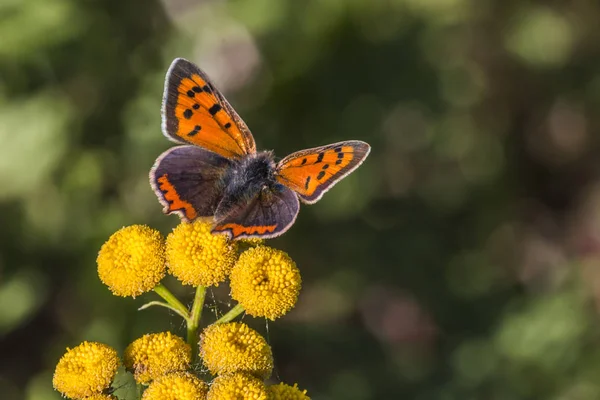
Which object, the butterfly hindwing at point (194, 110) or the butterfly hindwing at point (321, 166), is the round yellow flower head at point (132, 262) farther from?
the butterfly hindwing at point (321, 166)

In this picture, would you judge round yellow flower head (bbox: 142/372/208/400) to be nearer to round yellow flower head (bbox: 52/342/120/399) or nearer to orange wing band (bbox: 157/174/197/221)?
round yellow flower head (bbox: 52/342/120/399)

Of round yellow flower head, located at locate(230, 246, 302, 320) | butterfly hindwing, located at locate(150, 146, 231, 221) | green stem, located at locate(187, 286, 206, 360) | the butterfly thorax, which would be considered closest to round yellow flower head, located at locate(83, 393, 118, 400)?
green stem, located at locate(187, 286, 206, 360)

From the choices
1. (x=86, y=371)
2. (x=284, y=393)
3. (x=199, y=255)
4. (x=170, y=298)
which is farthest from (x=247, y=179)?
(x=86, y=371)

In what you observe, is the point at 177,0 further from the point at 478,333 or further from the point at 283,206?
the point at 478,333

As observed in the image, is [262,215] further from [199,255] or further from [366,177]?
[366,177]

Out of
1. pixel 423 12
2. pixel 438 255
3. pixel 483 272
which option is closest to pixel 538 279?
pixel 483 272
